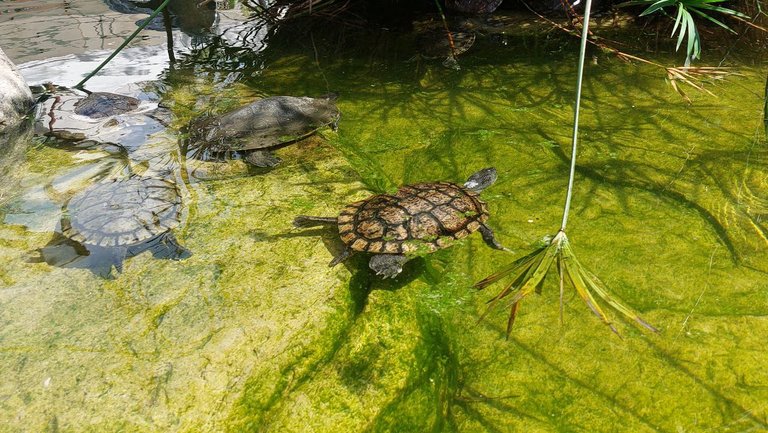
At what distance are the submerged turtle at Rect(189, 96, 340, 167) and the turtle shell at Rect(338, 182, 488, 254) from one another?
103 cm

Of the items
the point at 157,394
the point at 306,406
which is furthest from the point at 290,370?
the point at 157,394

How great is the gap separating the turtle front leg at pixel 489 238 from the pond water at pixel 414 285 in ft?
0.20

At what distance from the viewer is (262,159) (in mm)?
3357

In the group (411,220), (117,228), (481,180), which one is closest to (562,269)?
(411,220)

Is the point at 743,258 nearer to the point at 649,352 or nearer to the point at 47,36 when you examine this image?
the point at 649,352

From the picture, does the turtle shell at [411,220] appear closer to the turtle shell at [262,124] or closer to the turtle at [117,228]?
the turtle at [117,228]

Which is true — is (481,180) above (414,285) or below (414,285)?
above

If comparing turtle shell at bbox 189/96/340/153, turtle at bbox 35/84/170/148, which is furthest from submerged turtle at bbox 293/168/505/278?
turtle at bbox 35/84/170/148

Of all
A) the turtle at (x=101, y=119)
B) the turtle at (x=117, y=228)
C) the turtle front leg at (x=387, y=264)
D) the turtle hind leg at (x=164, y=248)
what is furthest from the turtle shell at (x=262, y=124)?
the turtle front leg at (x=387, y=264)

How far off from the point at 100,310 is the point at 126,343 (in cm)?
28

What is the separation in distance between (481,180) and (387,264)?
889mm

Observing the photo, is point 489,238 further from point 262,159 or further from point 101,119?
point 101,119

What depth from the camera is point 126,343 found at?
6.89ft

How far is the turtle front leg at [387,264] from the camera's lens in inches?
92.1
